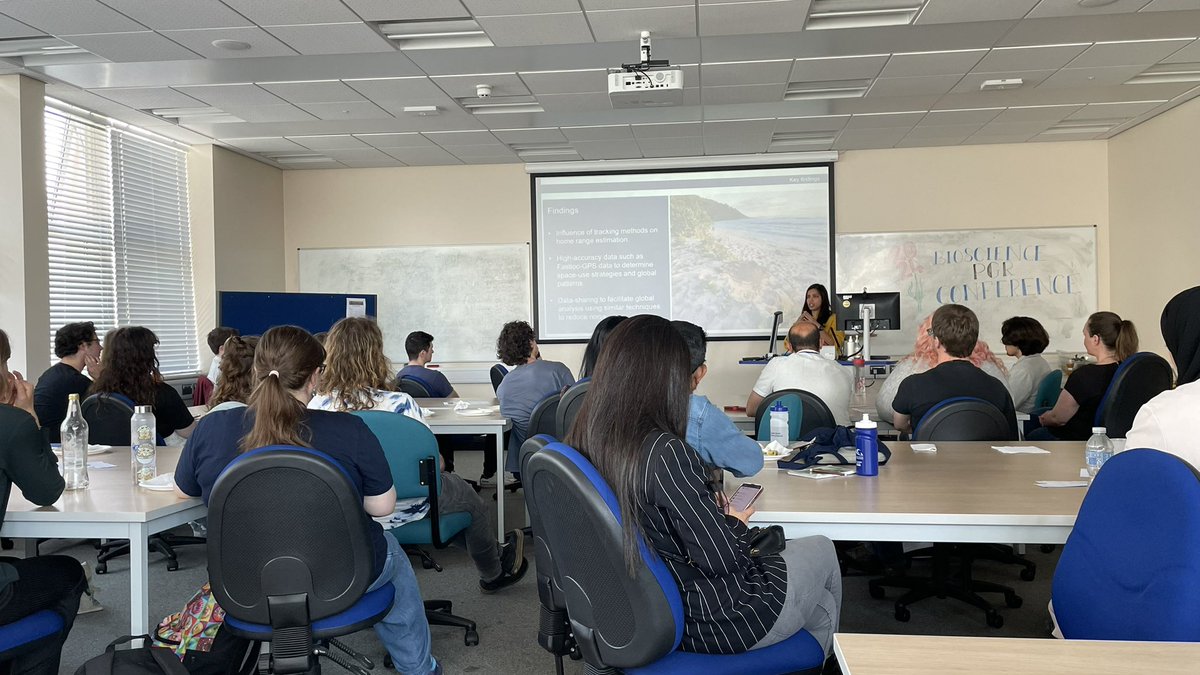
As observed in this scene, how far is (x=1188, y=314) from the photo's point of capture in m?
1.94

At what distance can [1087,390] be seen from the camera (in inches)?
174

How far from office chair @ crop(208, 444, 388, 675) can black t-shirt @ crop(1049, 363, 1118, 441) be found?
3.71m

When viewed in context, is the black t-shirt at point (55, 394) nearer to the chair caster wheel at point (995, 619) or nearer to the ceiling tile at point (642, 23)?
the ceiling tile at point (642, 23)

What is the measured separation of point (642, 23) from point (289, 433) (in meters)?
3.59

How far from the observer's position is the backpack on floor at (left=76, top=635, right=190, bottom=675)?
76.7 inches

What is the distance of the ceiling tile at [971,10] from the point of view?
4773 mm

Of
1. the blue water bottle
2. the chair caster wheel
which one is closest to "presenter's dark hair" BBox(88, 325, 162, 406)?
the blue water bottle

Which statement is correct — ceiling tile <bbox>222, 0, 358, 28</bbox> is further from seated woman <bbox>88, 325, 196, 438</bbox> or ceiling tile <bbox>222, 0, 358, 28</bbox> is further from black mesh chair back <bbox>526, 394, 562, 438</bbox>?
black mesh chair back <bbox>526, 394, 562, 438</bbox>

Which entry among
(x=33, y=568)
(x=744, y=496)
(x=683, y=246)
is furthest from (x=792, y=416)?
(x=683, y=246)

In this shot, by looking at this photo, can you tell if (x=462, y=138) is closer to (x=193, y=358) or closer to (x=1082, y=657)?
(x=193, y=358)

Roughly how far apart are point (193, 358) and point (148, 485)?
229 inches

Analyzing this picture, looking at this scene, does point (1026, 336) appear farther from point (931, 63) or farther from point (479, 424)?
point (479, 424)

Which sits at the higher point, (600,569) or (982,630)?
(600,569)

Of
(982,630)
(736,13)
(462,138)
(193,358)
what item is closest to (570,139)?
(462,138)
